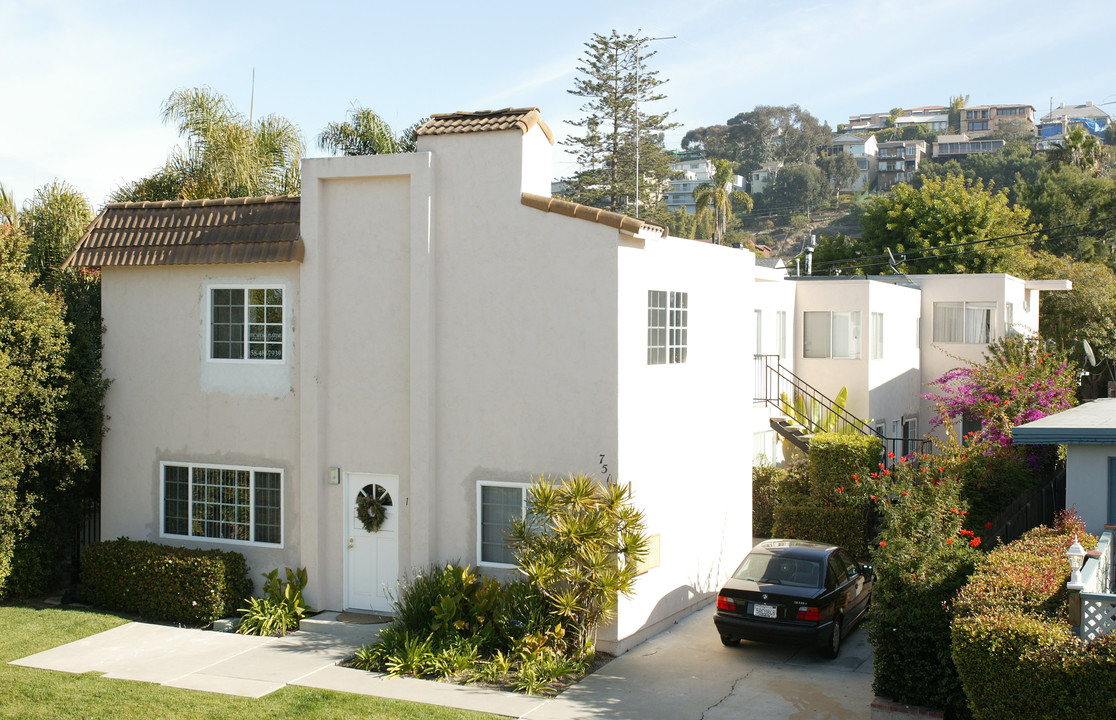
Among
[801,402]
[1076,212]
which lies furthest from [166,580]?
[1076,212]

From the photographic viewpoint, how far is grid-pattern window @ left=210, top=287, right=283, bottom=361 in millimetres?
15703

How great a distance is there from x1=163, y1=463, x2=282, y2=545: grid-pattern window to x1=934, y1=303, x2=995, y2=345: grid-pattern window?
22129 millimetres

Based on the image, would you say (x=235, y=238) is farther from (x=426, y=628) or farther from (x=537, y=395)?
(x=426, y=628)

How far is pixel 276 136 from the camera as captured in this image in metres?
24.3

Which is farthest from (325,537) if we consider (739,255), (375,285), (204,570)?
(739,255)

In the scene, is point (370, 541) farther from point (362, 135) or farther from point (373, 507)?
point (362, 135)

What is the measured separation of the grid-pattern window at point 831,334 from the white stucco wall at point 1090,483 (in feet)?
41.6

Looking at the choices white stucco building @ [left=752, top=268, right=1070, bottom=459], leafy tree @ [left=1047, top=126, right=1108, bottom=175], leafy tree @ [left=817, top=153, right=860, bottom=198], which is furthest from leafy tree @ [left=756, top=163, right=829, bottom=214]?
white stucco building @ [left=752, top=268, right=1070, bottom=459]

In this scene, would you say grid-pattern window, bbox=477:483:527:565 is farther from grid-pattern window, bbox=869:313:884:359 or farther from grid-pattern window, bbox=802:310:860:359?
grid-pattern window, bbox=869:313:884:359

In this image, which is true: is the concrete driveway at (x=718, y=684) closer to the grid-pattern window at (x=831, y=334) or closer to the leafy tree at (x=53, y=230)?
the grid-pattern window at (x=831, y=334)

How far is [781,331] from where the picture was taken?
2522 centimetres

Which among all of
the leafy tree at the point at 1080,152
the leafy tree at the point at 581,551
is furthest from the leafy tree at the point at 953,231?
the leafy tree at the point at 581,551

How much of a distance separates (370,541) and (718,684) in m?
5.91

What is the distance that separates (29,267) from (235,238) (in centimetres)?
673
